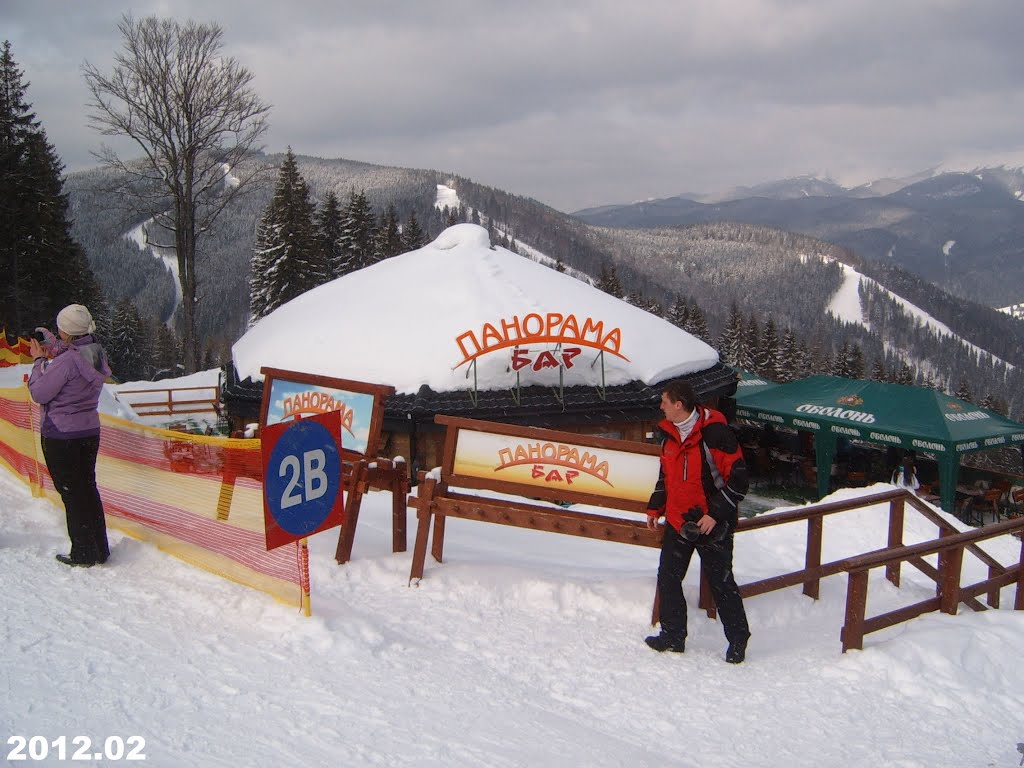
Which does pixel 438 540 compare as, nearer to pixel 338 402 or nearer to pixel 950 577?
pixel 338 402

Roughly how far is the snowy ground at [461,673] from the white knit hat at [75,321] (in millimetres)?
1590

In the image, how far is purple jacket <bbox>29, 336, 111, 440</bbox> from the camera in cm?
466

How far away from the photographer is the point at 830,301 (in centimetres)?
18762

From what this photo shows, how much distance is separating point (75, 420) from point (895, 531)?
676 centimetres

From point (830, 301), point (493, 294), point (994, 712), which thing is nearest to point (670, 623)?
point (994, 712)

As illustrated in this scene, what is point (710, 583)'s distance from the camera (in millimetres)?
4637

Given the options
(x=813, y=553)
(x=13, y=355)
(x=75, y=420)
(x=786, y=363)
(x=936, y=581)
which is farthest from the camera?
(x=786, y=363)

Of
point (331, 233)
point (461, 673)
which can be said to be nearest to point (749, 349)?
point (331, 233)

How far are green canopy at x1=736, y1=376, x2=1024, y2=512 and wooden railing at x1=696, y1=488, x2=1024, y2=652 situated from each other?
30.5 ft

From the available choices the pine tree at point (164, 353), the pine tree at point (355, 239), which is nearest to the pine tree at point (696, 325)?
the pine tree at point (355, 239)

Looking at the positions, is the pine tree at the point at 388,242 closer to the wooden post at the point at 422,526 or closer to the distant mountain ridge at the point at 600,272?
the wooden post at the point at 422,526

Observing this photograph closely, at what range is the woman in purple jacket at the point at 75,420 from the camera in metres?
4.68

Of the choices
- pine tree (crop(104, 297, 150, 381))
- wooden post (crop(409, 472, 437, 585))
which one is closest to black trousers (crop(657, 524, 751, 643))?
wooden post (crop(409, 472, 437, 585))

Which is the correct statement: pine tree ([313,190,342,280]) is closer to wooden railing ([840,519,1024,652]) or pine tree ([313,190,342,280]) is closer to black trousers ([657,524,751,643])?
wooden railing ([840,519,1024,652])
